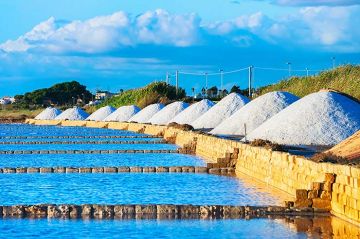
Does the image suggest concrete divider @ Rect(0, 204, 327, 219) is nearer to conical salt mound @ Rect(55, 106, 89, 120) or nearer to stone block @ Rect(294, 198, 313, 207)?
stone block @ Rect(294, 198, 313, 207)

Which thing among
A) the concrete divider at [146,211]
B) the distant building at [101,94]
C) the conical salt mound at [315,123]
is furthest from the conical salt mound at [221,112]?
the distant building at [101,94]

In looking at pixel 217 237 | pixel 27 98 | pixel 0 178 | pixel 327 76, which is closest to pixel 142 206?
pixel 217 237

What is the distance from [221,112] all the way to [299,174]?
71.5 feet

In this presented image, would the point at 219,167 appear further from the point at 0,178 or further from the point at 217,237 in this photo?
the point at 217,237

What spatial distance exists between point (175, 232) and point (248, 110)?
18604 mm

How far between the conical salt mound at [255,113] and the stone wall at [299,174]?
3.48 meters

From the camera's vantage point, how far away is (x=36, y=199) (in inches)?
563

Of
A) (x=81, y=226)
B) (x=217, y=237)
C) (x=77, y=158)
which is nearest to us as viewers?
(x=217, y=237)

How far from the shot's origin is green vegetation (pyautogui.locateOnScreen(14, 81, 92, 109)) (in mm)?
106125

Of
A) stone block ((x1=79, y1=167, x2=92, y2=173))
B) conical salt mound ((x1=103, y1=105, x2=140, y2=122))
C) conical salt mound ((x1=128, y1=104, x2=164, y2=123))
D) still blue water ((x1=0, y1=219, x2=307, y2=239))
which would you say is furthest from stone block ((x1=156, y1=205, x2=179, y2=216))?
conical salt mound ((x1=103, y1=105, x2=140, y2=122))

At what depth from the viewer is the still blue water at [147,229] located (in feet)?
34.6

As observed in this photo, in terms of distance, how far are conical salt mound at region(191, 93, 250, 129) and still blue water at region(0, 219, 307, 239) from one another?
23529 millimetres

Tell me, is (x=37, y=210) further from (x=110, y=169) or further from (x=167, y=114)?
(x=167, y=114)

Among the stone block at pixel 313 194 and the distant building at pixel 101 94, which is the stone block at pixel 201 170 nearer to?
the stone block at pixel 313 194
